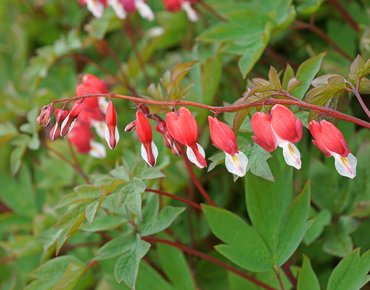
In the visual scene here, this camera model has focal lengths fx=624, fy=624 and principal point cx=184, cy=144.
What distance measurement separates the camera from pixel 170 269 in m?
1.33

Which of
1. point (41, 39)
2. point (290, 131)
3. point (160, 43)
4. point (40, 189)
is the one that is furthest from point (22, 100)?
point (290, 131)

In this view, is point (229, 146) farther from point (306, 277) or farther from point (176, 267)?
point (176, 267)

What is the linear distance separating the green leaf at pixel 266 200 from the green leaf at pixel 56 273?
0.35 m

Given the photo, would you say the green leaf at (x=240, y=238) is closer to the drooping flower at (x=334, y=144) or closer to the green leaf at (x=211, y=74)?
the drooping flower at (x=334, y=144)

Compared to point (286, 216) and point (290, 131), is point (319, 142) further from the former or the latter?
point (286, 216)

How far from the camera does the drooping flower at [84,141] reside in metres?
1.55

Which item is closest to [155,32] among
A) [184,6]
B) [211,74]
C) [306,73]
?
[184,6]

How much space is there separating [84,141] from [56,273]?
40cm

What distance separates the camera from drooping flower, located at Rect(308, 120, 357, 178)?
3.26ft

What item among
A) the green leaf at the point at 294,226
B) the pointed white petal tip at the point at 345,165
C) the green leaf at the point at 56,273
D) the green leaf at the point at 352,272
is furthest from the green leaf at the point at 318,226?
the green leaf at the point at 56,273

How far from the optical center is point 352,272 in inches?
42.6

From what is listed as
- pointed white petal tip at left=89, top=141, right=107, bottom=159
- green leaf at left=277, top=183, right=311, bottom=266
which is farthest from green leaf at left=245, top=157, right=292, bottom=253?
pointed white petal tip at left=89, top=141, right=107, bottom=159

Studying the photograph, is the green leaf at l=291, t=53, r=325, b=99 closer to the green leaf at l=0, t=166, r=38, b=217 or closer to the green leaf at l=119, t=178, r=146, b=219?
the green leaf at l=119, t=178, r=146, b=219

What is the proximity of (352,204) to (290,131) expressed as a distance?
484 mm
